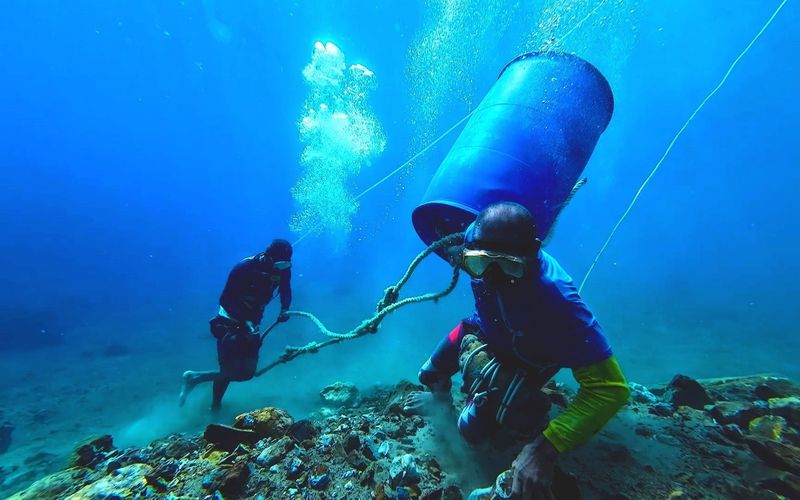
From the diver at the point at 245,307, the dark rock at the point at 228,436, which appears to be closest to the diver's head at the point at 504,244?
the dark rock at the point at 228,436

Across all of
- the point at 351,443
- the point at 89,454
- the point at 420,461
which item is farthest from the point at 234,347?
the point at 420,461

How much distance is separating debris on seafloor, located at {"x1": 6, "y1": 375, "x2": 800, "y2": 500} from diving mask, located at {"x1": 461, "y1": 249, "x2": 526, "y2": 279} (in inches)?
45.1

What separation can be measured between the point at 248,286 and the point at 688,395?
5.86m

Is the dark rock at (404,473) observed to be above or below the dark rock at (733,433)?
above

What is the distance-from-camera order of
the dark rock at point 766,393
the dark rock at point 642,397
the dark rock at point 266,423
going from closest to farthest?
the dark rock at point 266,423, the dark rock at point 766,393, the dark rock at point 642,397

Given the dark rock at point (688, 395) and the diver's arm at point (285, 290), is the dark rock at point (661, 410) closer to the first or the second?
the dark rock at point (688, 395)

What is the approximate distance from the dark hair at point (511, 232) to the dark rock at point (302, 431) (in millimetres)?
2345

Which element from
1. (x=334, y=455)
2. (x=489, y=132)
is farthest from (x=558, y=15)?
(x=334, y=455)

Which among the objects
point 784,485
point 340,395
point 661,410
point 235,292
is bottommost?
point 784,485

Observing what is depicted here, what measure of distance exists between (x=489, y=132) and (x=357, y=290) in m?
24.1

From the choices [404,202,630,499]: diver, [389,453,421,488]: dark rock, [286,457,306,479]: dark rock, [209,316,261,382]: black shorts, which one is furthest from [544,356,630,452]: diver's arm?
[209,316,261,382]: black shorts

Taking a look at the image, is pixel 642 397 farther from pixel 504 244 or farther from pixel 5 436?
pixel 5 436

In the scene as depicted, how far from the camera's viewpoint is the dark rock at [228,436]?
2809 mm

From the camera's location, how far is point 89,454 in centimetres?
315
